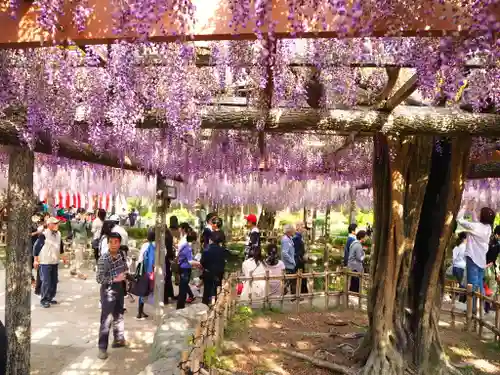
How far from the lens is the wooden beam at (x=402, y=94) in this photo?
8.72ft

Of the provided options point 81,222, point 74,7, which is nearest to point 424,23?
point 74,7

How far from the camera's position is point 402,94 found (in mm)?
2766

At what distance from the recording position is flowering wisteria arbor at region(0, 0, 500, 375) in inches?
67.7

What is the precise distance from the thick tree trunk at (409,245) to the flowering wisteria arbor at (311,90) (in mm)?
13

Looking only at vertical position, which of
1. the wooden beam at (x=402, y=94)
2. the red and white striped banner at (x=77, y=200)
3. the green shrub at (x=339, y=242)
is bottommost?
the green shrub at (x=339, y=242)

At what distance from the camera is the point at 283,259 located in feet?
22.8

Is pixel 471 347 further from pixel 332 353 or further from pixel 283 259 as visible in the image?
pixel 283 259

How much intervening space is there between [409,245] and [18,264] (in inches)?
132

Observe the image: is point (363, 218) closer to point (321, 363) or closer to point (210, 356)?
point (321, 363)

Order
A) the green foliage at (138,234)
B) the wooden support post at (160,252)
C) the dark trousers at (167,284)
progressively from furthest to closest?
the green foliage at (138,234)
the dark trousers at (167,284)
the wooden support post at (160,252)

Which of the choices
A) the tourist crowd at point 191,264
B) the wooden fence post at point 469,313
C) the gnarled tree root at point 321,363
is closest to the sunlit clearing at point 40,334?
the tourist crowd at point 191,264

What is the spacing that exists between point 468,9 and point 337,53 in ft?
4.44

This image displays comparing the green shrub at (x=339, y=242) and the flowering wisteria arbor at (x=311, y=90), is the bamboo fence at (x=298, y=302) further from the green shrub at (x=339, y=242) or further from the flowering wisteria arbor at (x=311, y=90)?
the green shrub at (x=339, y=242)

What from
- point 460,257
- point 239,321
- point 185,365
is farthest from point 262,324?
point 460,257
